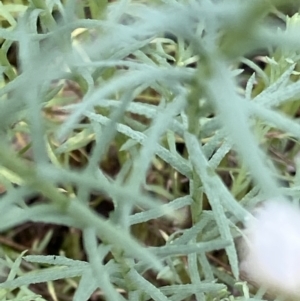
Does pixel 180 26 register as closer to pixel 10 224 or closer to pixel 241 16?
pixel 241 16

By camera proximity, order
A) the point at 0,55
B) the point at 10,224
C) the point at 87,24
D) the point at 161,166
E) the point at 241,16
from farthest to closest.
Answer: the point at 161,166 → the point at 0,55 → the point at 87,24 → the point at 10,224 → the point at 241,16

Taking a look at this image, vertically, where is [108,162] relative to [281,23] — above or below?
below

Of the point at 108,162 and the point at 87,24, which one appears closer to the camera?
the point at 87,24

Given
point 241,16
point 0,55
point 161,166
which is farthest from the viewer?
point 161,166

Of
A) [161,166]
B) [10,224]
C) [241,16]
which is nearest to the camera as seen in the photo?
[241,16]

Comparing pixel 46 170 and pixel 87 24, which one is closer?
pixel 46 170

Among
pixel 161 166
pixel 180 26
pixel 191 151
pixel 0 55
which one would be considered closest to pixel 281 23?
pixel 161 166

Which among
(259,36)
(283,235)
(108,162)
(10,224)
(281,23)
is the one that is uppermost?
(259,36)

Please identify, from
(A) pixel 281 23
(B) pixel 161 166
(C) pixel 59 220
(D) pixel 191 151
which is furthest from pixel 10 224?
(A) pixel 281 23

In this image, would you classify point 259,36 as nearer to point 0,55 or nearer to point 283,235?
point 283,235
